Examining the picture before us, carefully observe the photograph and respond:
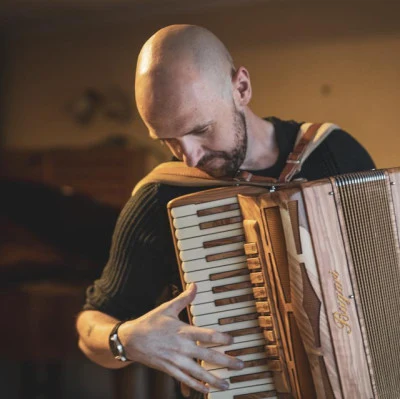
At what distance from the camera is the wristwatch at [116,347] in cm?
178

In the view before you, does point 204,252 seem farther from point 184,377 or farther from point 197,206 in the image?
point 184,377

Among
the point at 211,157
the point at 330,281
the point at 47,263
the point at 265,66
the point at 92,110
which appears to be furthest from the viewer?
the point at 92,110

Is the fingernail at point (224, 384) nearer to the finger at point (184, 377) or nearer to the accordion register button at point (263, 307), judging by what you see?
the finger at point (184, 377)

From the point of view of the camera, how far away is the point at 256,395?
1698mm

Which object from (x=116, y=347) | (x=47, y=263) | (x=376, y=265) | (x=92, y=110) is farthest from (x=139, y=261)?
(x=92, y=110)

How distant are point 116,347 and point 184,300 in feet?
0.73

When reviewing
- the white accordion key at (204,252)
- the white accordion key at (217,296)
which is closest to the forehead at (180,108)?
the white accordion key at (204,252)

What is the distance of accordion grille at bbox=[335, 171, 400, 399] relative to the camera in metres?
1.55

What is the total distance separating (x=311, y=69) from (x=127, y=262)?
3.05m

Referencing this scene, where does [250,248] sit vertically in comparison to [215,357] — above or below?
above

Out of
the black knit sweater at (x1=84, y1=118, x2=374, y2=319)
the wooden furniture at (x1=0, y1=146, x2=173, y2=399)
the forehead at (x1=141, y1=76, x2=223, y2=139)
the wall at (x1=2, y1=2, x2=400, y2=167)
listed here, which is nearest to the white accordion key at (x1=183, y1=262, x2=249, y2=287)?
the black knit sweater at (x1=84, y1=118, x2=374, y2=319)

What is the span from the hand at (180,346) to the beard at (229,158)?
285 mm

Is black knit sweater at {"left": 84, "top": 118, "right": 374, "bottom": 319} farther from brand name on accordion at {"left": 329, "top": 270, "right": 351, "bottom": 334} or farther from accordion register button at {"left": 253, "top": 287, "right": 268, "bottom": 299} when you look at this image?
brand name on accordion at {"left": 329, "top": 270, "right": 351, "bottom": 334}

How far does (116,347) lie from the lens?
1.78m
